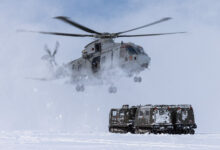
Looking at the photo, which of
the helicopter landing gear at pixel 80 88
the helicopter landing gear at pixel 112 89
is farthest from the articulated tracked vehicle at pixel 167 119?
the helicopter landing gear at pixel 80 88

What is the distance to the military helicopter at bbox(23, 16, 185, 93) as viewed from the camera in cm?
2692

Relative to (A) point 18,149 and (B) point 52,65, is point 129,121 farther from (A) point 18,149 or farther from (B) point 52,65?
(A) point 18,149

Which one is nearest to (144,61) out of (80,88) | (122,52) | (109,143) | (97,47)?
(122,52)

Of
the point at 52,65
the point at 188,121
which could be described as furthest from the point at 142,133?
the point at 52,65

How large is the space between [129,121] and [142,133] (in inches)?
87.3

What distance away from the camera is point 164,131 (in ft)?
82.6

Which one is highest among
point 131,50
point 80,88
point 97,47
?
point 97,47

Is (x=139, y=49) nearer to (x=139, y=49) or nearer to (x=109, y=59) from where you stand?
(x=139, y=49)

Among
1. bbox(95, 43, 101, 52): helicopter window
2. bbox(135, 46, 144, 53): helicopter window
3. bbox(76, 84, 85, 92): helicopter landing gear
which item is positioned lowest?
bbox(76, 84, 85, 92): helicopter landing gear

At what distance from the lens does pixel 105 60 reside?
28.6 meters

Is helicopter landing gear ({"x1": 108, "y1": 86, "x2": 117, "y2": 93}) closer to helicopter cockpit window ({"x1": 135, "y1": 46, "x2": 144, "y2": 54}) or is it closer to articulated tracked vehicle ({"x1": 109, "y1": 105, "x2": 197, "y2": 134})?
articulated tracked vehicle ({"x1": 109, "y1": 105, "x2": 197, "y2": 134})

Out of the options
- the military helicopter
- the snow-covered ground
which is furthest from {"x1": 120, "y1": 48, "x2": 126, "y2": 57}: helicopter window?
the snow-covered ground

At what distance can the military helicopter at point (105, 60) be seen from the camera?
26922 millimetres

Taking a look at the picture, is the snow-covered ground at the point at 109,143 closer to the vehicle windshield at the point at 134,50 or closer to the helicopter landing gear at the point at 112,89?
the helicopter landing gear at the point at 112,89
